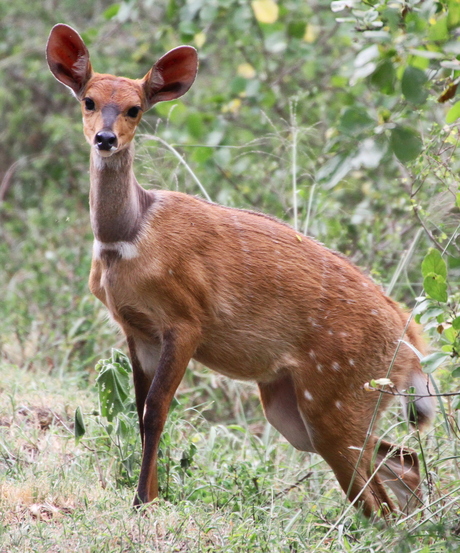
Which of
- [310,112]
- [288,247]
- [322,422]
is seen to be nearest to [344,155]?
[288,247]

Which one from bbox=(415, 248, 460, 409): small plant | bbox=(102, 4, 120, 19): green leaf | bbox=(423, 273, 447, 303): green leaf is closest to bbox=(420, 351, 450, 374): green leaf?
bbox=(415, 248, 460, 409): small plant

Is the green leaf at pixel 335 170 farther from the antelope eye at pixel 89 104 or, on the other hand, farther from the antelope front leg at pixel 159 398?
the antelope eye at pixel 89 104

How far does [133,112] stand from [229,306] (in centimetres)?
117

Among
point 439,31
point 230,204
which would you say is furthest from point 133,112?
point 230,204

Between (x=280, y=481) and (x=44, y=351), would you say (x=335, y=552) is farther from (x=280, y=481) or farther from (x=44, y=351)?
(x=44, y=351)

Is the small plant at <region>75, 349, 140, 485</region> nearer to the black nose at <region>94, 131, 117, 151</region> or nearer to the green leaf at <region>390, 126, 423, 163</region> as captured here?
the black nose at <region>94, 131, 117, 151</region>

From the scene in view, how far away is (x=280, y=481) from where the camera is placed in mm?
5125

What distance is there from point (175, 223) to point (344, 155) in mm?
994

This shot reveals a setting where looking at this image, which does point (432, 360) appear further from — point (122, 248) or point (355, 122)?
point (122, 248)

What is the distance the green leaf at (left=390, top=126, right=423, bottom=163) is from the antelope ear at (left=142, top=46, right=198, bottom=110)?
53.9 inches

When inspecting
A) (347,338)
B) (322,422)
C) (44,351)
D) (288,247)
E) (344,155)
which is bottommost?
(44,351)

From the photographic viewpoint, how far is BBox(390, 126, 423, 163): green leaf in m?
4.06

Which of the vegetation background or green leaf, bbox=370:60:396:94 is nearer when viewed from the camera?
green leaf, bbox=370:60:396:94

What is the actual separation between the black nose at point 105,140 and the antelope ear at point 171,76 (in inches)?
21.7
